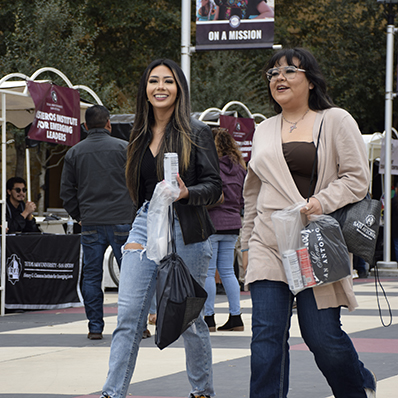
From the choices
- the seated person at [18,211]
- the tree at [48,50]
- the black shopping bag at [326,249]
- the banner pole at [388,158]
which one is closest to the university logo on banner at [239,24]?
the seated person at [18,211]

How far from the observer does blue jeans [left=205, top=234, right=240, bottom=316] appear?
24.2ft

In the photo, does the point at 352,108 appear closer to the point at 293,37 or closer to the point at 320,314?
the point at 293,37

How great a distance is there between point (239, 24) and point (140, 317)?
7290 millimetres

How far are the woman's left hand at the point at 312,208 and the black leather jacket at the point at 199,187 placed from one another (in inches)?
28.5

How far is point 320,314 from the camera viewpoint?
3.41 m

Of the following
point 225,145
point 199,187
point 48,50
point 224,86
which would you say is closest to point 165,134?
point 199,187

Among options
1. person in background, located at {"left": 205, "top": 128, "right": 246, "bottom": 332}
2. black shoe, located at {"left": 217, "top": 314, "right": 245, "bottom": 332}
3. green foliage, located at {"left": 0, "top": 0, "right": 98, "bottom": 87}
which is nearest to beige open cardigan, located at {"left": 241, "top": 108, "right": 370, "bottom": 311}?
person in background, located at {"left": 205, "top": 128, "right": 246, "bottom": 332}

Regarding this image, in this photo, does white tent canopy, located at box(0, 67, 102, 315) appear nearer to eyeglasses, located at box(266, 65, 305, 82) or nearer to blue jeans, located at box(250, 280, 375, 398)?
eyeglasses, located at box(266, 65, 305, 82)

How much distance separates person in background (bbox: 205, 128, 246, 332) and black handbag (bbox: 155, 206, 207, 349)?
11.4 feet

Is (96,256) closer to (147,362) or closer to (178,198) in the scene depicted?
(147,362)

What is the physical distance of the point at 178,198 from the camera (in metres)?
3.86

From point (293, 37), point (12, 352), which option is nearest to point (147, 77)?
point (12, 352)

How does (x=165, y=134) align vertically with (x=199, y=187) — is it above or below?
above

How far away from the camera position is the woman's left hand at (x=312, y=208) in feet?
11.1
